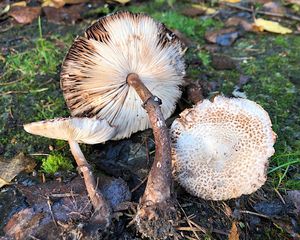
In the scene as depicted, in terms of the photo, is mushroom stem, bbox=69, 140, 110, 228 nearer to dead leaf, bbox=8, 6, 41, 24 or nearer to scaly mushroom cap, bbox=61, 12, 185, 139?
scaly mushroom cap, bbox=61, 12, 185, 139

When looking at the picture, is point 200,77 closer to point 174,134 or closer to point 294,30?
point 174,134

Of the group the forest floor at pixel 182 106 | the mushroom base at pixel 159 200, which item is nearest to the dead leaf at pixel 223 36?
the forest floor at pixel 182 106

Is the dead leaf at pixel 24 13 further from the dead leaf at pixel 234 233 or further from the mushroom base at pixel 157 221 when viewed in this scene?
the dead leaf at pixel 234 233

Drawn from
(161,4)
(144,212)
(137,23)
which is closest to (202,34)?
(161,4)

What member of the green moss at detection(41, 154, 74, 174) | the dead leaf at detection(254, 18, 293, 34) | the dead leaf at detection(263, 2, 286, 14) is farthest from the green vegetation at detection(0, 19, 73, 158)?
the dead leaf at detection(263, 2, 286, 14)

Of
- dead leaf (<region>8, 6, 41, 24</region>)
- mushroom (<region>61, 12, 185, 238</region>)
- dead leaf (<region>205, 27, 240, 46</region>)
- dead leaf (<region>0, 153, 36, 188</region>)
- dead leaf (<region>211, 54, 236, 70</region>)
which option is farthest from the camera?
dead leaf (<region>8, 6, 41, 24</region>)

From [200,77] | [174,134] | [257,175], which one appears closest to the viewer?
[257,175]
